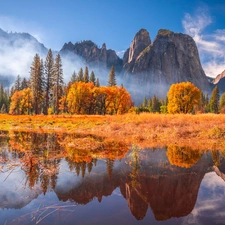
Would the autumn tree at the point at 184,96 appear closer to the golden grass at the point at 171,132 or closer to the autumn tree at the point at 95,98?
the autumn tree at the point at 95,98

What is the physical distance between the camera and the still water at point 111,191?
4.97 m

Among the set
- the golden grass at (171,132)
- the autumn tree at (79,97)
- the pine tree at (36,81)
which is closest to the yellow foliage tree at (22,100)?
the pine tree at (36,81)

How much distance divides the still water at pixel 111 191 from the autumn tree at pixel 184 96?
52.7m

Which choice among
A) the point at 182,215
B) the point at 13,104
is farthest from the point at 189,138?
the point at 13,104

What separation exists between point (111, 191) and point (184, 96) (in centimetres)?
5795

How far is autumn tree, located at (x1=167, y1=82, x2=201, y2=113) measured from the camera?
60312mm

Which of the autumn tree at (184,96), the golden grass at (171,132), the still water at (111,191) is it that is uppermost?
the autumn tree at (184,96)

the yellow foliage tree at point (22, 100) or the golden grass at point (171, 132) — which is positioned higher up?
the yellow foliage tree at point (22, 100)

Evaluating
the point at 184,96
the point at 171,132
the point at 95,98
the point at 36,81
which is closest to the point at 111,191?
the point at 171,132

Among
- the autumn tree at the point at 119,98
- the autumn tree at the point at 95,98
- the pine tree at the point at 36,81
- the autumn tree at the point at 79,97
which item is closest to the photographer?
the pine tree at the point at 36,81

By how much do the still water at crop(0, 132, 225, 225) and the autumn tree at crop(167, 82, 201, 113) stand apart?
173 feet

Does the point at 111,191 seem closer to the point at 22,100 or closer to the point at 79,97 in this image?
the point at 79,97

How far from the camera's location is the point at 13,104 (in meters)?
79.8

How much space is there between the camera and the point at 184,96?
198 ft
